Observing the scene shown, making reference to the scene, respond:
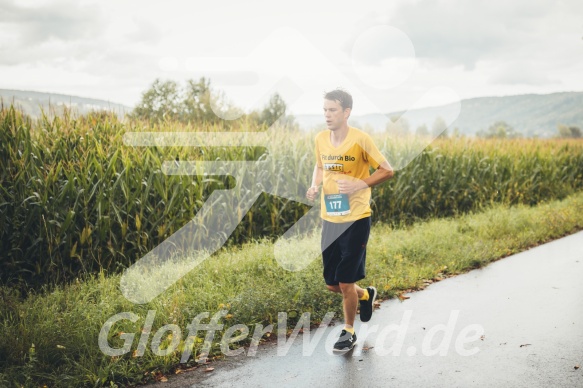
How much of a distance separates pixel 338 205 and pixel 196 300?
1.95m

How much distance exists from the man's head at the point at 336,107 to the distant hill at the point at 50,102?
5339mm

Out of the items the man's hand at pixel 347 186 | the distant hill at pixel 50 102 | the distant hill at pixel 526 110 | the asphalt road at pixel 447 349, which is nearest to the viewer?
the asphalt road at pixel 447 349

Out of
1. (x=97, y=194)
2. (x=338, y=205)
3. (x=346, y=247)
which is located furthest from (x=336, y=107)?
(x=97, y=194)

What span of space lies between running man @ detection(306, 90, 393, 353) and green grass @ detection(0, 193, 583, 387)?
3.07 ft

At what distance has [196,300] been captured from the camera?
5590mm

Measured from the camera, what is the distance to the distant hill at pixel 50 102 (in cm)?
794

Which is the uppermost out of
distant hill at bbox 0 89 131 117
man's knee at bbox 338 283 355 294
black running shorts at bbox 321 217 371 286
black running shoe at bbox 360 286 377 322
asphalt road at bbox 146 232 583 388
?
distant hill at bbox 0 89 131 117

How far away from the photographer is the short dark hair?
4656 millimetres

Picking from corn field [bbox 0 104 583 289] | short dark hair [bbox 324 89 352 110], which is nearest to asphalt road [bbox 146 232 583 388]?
short dark hair [bbox 324 89 352 110]

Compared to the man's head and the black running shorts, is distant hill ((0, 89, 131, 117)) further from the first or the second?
the black running shorts

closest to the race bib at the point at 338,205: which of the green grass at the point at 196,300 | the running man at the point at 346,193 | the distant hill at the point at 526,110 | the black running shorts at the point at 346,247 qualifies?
the running man at the point at 346,193

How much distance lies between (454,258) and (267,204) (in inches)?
125

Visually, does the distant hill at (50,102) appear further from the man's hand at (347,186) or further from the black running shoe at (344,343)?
the black running shoe at (344,343)

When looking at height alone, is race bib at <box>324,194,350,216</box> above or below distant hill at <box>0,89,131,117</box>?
below
